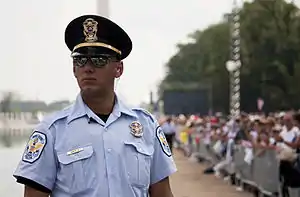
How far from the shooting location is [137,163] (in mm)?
3119

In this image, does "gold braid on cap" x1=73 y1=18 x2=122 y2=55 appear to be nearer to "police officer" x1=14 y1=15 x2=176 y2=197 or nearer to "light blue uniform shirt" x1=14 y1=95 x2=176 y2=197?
"police officer" x1=14 y1=15 x2=176 y2=197

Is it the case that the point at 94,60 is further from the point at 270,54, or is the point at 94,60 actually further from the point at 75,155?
the point at 270,54

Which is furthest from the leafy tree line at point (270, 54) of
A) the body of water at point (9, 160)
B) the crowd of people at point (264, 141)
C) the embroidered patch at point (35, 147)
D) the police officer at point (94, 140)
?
the embroidered patch at point (35, 147)

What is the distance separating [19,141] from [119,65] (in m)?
3.51

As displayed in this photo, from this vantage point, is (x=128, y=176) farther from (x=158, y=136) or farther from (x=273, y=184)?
(x=273, y=184)

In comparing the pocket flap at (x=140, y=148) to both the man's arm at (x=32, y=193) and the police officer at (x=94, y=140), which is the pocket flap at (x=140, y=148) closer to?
the police officer at (x=94, y=140)

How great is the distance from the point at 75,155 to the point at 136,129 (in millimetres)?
300

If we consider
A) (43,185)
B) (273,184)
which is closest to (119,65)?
(43,185)

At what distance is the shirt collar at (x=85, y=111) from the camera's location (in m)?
3.11

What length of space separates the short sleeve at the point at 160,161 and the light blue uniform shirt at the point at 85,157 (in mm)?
116

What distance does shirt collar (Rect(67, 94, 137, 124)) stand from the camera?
10.2 ft

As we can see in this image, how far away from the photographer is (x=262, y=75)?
64.1 m

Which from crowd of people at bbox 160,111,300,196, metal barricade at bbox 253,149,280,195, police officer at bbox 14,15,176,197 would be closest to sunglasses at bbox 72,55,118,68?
police officer at bbox 14,15,176,197

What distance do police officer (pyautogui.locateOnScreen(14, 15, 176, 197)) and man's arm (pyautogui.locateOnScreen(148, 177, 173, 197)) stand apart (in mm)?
29
